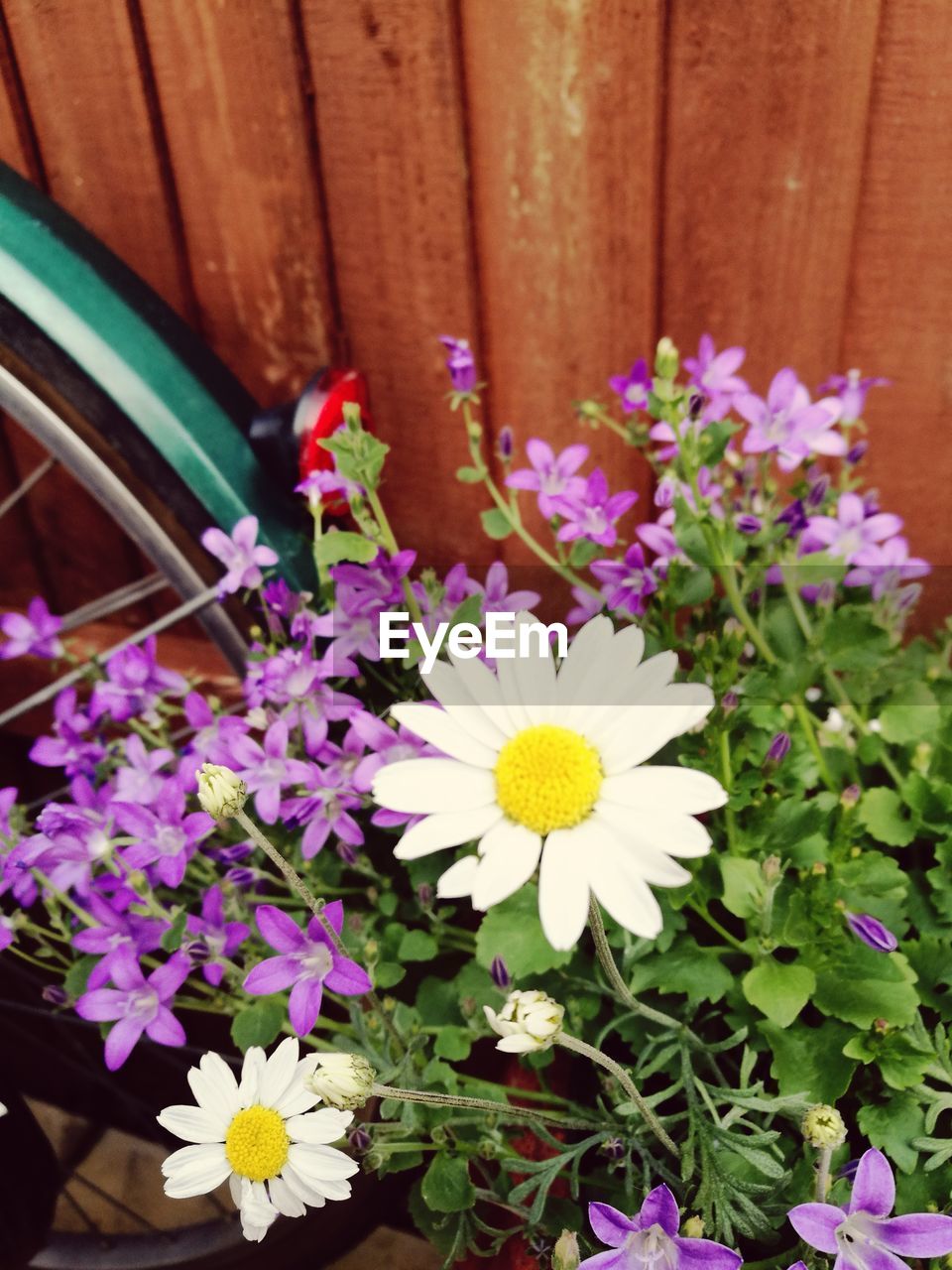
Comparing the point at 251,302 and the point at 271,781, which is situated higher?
the point at 251,302

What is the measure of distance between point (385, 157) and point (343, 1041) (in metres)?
0.85

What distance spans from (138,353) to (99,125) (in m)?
0.35

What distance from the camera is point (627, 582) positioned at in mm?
876

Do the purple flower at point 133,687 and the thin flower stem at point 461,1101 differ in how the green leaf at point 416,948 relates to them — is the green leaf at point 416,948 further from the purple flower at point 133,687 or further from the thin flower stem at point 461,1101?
the purple flower at point 133,687

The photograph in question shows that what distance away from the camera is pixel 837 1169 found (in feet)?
2.22

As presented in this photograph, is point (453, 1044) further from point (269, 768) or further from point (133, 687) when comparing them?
point (133, 687)

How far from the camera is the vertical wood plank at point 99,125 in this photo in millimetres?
1082

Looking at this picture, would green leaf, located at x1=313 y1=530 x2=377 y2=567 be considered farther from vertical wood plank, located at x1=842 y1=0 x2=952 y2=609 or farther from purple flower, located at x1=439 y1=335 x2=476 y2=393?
vertical wood plank, located at x1=842 y1=0 x2=952 y2=609

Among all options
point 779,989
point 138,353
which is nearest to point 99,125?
point 138,353

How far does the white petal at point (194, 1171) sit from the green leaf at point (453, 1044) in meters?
0.23

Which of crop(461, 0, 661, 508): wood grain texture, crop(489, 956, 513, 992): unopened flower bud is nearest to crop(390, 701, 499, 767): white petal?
crop(489, 956, 513, 992): unopened flower bud

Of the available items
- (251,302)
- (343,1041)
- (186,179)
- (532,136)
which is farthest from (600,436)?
(343,1041)

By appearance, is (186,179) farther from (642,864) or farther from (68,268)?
(642,864)

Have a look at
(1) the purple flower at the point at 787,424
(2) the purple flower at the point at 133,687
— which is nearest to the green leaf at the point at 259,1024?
(2) the purple flower at the point at 133,687
